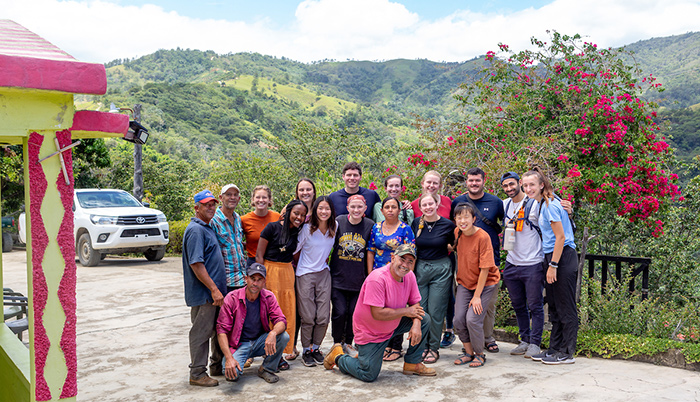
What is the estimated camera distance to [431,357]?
567 cm

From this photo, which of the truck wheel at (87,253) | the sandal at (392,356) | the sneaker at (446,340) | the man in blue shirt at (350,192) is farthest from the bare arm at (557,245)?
the truck wheel at (87,253)

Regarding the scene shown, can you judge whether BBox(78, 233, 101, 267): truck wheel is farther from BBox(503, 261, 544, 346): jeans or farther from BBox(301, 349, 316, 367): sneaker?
BBox(503, 261, 544, 346): jeans

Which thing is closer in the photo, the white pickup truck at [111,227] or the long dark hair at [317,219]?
A: the long dark hair at [317,219]

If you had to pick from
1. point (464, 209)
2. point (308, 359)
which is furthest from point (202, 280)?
point (464, 209)

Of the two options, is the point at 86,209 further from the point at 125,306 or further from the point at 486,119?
the point at 486,119

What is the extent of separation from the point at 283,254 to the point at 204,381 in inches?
55.3

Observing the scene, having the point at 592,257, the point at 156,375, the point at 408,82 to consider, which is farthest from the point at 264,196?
the point at 408,82

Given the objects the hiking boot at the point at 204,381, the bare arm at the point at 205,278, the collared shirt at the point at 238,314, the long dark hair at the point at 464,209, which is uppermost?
the long dark hair at the point at 464,209

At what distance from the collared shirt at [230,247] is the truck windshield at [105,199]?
919 centimetres

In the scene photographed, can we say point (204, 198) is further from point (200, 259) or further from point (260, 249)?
point (260, 249)

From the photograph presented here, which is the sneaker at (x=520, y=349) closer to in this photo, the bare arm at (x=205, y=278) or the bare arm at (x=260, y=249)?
the bare arm at (x=260, y=249)

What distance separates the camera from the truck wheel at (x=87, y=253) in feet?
41.6

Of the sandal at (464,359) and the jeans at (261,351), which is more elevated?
the jeans at (261,351)

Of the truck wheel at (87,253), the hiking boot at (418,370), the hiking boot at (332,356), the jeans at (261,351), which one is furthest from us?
the truck wheel at (87,253)
